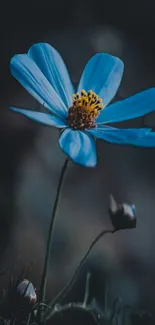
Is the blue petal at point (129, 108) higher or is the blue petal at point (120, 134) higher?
the blue petal at point (129, 108)

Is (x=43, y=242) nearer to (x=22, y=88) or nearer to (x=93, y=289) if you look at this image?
(x=93, y=289)

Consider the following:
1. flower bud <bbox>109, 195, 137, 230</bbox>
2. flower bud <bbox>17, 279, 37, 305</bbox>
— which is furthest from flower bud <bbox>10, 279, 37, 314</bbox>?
flower bud <bbox>109, 195, 137, 230</bbox>

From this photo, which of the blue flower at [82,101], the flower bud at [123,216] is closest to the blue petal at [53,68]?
the blue flower at [82,101]

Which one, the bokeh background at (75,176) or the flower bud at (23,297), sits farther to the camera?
the bokeh background at (75,176)

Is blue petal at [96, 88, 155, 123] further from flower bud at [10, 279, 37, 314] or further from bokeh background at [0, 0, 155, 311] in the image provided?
flower bud at [10, 279, 37, 314]

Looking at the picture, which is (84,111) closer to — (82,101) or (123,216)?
(82,101)

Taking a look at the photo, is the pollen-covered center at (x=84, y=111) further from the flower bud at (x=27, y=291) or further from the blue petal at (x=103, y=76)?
the flower bud at (x=27, y=291)

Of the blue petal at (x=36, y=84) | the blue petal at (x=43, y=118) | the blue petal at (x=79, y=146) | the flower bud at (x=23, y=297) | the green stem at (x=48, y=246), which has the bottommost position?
the flower bud at (x=23, y=297)

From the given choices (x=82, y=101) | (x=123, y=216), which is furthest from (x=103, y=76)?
(x=123, y=216)
